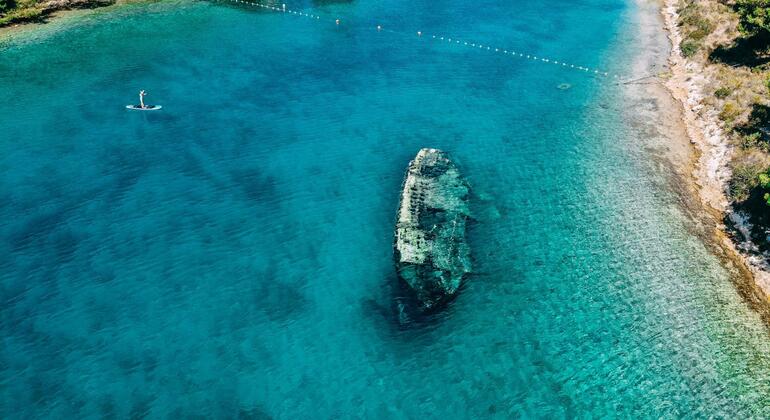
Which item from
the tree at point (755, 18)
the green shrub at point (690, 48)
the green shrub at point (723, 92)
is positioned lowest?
the green shrub at point (723, 92)

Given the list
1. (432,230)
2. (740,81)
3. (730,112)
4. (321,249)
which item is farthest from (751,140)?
(321,249)

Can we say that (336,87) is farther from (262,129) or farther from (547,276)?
(547,276)

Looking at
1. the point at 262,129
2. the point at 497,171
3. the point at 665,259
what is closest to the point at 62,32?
the point at 262,129

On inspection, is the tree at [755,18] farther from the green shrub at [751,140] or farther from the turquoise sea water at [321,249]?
the green shrub at [751,140]

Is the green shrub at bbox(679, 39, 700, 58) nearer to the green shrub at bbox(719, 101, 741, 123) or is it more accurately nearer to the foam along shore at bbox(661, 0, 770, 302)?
the foam along shore at bbox(661, 0, 770, 302)

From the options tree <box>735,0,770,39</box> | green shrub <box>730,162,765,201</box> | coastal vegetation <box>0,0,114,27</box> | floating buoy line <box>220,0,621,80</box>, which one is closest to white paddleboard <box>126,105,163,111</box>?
coastal vegetation <box>0,0,114,27</box>

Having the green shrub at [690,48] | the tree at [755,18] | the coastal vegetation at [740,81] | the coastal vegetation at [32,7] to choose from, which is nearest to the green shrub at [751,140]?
the coastal vegetation at [740,81]

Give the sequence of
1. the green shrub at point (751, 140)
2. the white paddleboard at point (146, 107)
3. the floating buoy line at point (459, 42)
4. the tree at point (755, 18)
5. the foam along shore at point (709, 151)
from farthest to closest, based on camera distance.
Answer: the floating buoy line at point (459, 42) < the tree at point (755, 18) < the white paddleboard at point (146, 107) < the green shrub at point (751, 140) < the foam along shore at point (709, 151)

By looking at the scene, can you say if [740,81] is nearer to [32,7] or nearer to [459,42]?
[459,42]
